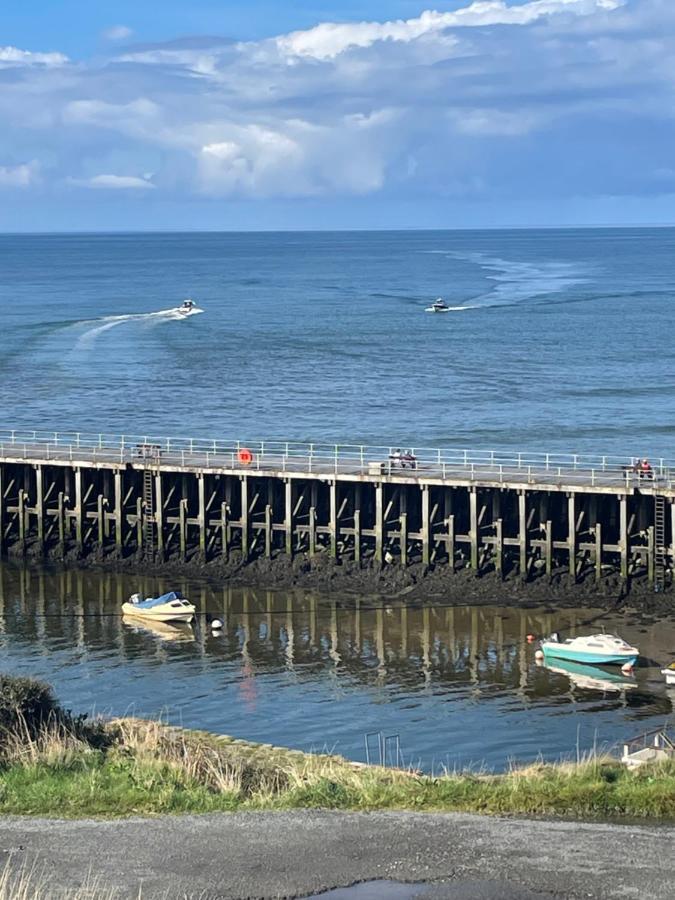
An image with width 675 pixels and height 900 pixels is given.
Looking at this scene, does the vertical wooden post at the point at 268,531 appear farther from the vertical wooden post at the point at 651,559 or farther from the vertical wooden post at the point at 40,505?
the vertical wooden post at the point at 651,559

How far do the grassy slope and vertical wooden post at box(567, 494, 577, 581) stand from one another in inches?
845

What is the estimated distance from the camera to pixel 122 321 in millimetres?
149750

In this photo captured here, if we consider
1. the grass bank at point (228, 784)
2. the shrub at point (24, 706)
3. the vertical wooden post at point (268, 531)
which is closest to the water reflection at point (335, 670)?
the vertical wooden post at point (268, 531)

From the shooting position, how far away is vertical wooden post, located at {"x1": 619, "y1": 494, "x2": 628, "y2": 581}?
50.9 meters

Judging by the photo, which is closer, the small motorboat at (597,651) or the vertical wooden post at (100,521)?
the small motorboat at (597,651)

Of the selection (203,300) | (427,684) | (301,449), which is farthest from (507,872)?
(203,300)

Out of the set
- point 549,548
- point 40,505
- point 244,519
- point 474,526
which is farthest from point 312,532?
point 40,505

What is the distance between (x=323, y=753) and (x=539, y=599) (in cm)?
1593

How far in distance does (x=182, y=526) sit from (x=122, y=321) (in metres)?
94.9

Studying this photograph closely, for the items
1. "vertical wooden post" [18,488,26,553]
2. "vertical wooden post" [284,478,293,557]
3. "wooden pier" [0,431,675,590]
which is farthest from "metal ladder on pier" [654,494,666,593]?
"vertical wooden post" [18,488,26,553]

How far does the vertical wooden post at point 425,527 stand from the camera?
53.6 m

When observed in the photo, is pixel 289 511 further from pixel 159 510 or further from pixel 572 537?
pixel 572 537

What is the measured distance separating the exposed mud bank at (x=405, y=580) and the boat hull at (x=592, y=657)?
5.65 metres

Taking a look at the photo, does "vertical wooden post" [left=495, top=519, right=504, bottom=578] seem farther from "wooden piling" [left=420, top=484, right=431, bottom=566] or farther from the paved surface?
the paved surface
